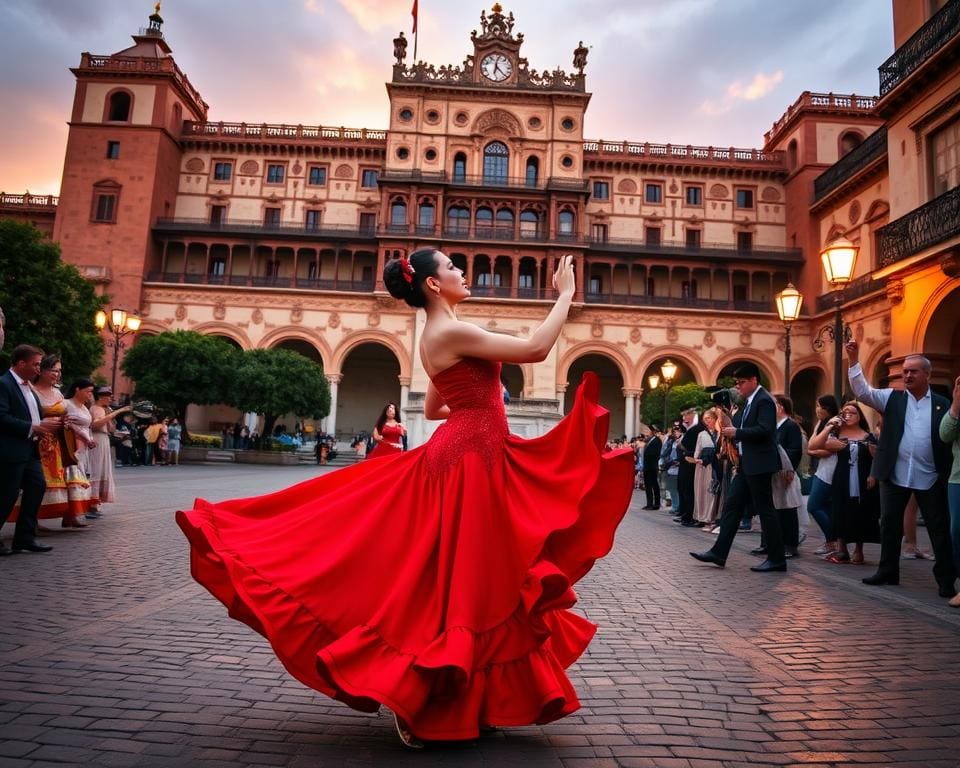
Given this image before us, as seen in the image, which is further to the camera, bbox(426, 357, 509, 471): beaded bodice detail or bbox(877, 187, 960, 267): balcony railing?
bbox(877, 187, 960, 267): balcony railing

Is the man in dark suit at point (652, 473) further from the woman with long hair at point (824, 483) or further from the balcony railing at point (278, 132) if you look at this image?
the balcony railing at point (278, 132)

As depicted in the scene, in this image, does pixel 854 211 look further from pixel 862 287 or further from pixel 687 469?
pixel 687 469

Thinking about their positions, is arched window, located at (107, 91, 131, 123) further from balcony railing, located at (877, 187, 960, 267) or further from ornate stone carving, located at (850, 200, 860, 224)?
balcony railing, located at (877, 187, 960, 267)

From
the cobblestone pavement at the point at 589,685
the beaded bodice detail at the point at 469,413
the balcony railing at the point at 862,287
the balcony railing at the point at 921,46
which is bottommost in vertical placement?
the cobblestone pavement at the point at 589,685

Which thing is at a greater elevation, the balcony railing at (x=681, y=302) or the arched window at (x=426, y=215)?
the arched window at (x=426, y=215)

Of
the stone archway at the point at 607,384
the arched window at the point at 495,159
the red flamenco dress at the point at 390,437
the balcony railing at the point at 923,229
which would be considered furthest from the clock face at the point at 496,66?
the red flamenco dress at the point at 390,437

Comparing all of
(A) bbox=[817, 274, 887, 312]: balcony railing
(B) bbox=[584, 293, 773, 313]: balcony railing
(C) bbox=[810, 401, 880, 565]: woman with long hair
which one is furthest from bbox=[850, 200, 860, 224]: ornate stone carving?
(C) bbox=[810, 401, 880, 565]: woman with long hair

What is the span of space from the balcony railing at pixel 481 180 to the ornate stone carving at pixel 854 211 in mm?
12547

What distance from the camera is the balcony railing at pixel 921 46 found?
12.7m

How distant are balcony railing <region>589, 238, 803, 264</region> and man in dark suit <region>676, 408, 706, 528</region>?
81.7 ft

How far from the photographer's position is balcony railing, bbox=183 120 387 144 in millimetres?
38125

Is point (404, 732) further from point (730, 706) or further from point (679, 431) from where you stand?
point (679, 431)

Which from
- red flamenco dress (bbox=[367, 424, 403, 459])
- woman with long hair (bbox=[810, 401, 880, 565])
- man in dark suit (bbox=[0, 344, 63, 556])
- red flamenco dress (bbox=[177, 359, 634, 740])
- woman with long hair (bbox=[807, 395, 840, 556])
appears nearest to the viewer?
red flamenco dress (bbox=[177, 359, 634, 740])

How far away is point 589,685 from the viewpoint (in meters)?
3.17
